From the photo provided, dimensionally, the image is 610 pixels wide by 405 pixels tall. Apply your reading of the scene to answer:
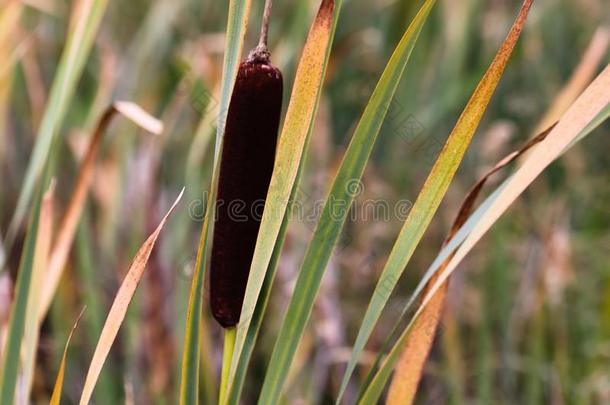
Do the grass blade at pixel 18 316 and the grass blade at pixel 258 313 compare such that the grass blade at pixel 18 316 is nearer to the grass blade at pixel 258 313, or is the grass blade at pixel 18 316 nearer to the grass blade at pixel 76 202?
the grass blade at pixel 76 202

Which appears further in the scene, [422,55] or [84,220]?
[422,55]

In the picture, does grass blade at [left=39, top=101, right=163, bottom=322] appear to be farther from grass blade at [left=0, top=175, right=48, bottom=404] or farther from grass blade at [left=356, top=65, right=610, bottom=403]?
grass blade at [left=356, top=65, right=610, bottom=403]

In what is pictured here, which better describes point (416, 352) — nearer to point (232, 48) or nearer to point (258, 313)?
point (258, 313)

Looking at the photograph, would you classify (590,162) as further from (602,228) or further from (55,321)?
(55,321)

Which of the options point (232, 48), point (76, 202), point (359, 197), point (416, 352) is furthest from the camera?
point (359, 197)

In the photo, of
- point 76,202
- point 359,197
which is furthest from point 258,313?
point 359,197

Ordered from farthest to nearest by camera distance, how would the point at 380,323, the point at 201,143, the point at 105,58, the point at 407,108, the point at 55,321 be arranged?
the point at 407,108, the point at 380,323, the point at 105,58, the point at 55,321, the point at 201,143

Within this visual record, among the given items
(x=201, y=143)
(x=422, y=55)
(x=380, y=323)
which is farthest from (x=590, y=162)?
(x=201, y=143)

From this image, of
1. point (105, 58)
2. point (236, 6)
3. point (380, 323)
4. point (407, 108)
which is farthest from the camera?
point (407, 108)
